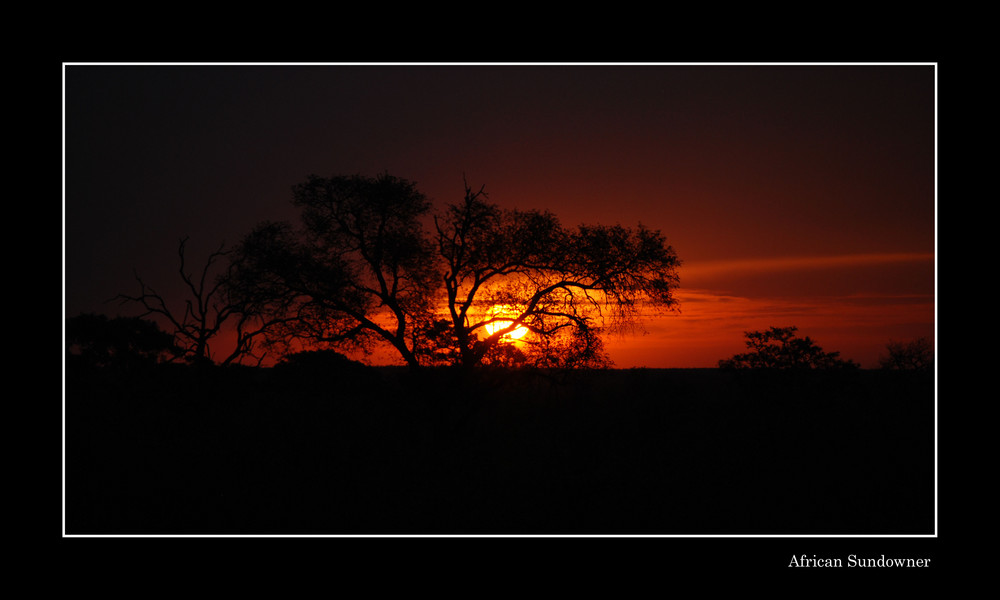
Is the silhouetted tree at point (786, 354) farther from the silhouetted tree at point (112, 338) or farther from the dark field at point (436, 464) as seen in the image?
the silhouetted tree at point (112, 338)

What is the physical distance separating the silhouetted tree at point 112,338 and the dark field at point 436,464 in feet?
13.8

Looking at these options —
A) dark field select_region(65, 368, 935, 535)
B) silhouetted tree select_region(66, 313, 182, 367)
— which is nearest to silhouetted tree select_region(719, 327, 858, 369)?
dark field select_region(65, 368, 935, 535)

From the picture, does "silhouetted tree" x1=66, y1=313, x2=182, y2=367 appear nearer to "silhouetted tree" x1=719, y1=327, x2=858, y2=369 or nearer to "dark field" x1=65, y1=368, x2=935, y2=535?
"dark field" x1=65, y1=368, x2=935, y2=535

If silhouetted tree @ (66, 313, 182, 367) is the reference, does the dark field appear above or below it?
below

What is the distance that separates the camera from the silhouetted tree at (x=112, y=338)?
3453 centimetres

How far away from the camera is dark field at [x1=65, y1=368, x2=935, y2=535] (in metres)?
17.8

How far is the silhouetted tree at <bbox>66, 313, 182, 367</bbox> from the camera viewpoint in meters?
34.5

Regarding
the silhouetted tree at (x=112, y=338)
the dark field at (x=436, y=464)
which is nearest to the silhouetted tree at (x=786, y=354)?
the dark field at (x=436, y=464)

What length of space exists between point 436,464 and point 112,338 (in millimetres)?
23461

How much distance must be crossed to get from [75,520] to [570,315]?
46.5 feet

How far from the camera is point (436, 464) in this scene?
69.6 ft

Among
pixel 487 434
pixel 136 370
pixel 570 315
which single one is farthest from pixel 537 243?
pixel 136 370

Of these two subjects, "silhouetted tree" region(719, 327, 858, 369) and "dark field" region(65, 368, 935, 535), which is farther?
"silhouetted tree" region(719, 327, 858, 369)

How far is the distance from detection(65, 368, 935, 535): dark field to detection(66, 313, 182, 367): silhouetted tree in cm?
419
